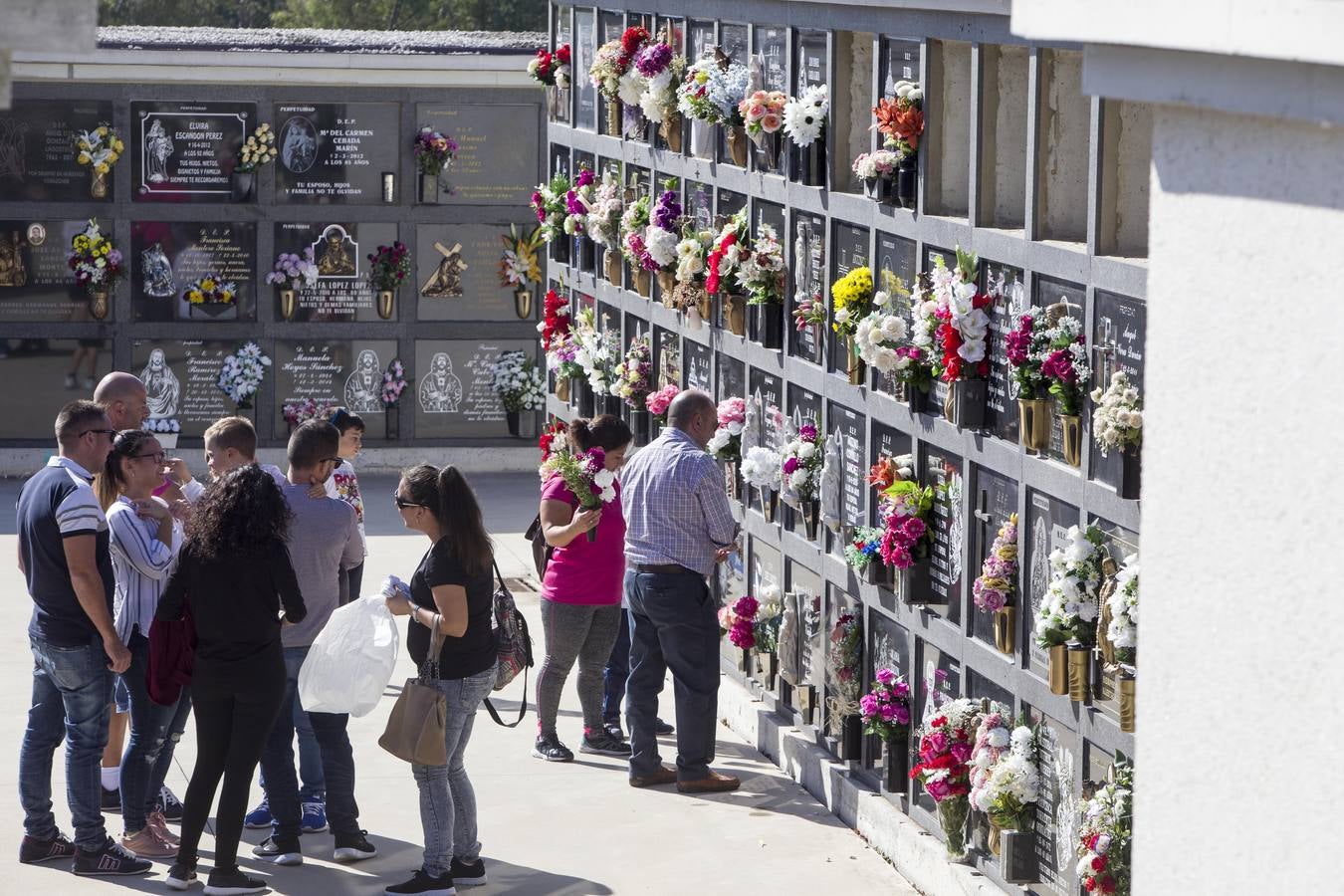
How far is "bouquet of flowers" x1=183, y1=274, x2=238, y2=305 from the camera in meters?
12.3

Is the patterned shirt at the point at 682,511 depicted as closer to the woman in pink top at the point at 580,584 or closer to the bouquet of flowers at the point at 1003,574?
the woman in pink top at the point at 580,584

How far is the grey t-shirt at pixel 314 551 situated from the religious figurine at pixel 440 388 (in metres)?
6.93

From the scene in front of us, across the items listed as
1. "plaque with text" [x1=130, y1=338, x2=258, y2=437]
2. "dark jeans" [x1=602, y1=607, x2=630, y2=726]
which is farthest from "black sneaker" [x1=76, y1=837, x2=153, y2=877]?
"plaque with text" [x1=130, y1=338, x2=258, y2=437]

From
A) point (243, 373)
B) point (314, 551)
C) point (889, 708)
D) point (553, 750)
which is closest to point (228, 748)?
point (314, 551)

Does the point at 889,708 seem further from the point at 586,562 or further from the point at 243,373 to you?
the point at 243,373

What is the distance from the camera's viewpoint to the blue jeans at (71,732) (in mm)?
5527

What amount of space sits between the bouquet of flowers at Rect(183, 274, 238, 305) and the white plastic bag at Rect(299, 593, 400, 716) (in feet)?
23.5

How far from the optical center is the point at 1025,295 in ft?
16.1

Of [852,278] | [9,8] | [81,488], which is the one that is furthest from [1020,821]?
[9,8]

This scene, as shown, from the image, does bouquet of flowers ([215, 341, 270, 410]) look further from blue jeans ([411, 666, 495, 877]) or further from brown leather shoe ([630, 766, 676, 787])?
blue jeans ([411, 666, 495, 877])

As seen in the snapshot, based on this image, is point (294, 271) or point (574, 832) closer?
point (574, 832)

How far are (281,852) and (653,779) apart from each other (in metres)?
1.38

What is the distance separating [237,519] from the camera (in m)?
5.19

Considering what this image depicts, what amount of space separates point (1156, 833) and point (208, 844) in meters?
3.91
